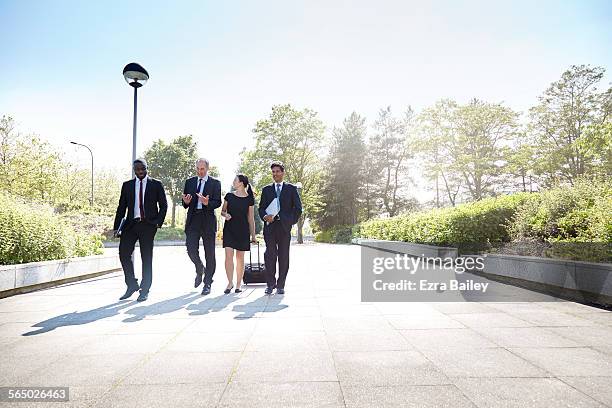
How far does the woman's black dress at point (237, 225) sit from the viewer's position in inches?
256

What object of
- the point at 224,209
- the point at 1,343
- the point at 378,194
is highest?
the point at 378,194

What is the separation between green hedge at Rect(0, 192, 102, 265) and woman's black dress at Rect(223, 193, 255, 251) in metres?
3.79

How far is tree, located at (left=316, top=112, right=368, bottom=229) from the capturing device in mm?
41688

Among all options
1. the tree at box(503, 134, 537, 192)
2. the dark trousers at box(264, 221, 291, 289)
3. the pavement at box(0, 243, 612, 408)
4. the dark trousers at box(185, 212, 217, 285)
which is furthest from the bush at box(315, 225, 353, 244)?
the pavement at box(0, 243, 612, 408)

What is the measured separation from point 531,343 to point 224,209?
4.83m

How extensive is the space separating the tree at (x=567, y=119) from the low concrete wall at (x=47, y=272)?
1219 inches

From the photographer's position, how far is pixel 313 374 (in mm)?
2838

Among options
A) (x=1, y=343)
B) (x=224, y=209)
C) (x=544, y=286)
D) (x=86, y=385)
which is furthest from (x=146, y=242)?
(x=544, y=286)

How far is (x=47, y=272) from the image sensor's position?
730 centimetres

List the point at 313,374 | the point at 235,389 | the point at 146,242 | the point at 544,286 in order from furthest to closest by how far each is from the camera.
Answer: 1. the point at 544,286
2. the point at 146,242
3. the point at 313,374
4. the point at 235,389

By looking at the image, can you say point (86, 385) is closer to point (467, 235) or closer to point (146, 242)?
point (146, 242)

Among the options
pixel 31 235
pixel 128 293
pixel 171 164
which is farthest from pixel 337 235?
pixel 128 293

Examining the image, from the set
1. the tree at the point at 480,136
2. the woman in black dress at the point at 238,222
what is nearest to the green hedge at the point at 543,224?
the woman in black dress at the point at 238,222

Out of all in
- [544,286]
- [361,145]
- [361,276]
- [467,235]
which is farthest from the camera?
[361,145]
